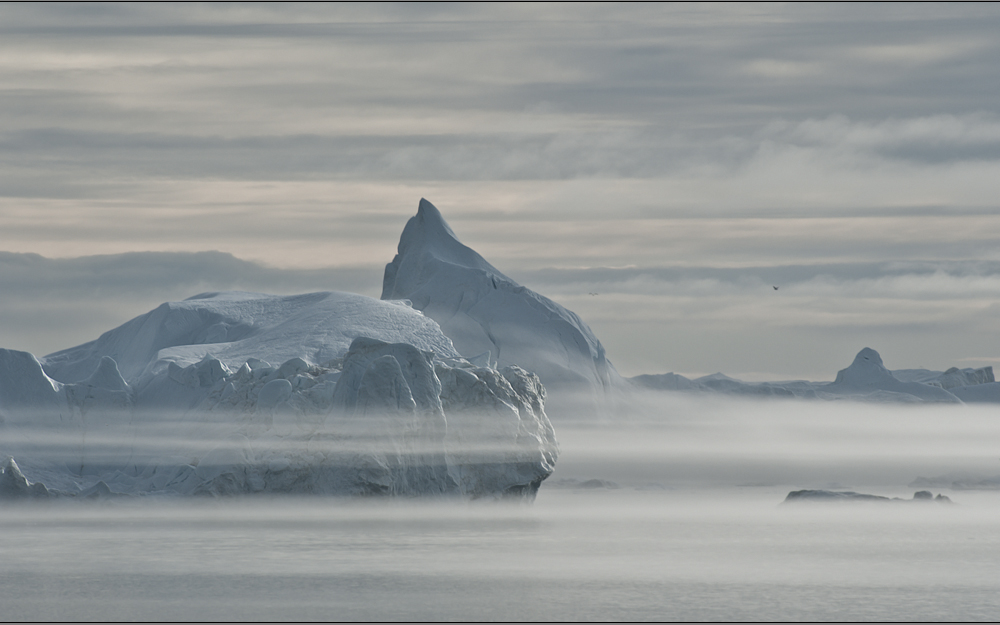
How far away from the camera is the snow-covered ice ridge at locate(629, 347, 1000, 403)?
11144 cm

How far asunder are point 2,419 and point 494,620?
26888 mm

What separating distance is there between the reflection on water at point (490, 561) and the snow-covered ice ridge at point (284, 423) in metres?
1.20

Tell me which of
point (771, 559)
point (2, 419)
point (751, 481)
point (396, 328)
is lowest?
point (751, 481)

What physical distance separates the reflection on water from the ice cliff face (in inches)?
169

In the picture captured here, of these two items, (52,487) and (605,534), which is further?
(605,534)

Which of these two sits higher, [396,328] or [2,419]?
[396,328]

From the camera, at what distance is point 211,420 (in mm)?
49156

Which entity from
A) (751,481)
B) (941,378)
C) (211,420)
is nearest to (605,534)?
(211,420)

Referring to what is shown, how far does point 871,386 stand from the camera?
116688mm

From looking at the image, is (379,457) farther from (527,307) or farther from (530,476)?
(527,307)

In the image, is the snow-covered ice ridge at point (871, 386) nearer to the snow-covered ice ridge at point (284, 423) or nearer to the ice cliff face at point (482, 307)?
the ice cliff face at point (482, 307)

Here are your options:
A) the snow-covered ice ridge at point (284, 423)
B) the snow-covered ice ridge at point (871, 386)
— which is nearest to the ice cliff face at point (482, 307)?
the snow-covered ice ridge at point (284, 423)

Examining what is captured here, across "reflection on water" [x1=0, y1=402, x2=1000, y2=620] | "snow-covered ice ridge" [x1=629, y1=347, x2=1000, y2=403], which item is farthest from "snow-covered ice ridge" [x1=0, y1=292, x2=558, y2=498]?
"snow-covered ice ridge" [x1=629, y1=347, x2=1000, y2=403]

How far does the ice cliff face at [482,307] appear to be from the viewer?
69.8 meters
